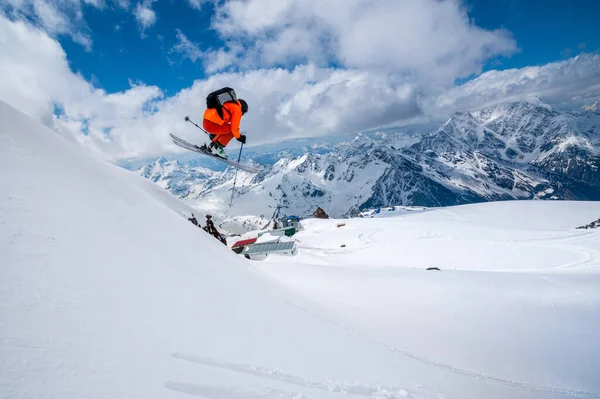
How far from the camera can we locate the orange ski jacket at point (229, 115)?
966 cm

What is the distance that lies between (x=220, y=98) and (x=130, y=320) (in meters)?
7.91

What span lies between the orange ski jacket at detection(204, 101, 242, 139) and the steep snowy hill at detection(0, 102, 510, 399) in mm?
3807

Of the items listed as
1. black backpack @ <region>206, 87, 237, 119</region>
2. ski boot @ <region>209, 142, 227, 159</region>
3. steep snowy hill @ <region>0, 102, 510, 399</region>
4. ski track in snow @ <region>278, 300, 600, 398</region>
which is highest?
black backpack @ <region>206, 87, 237, 119</region>

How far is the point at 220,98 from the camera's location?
377 inches

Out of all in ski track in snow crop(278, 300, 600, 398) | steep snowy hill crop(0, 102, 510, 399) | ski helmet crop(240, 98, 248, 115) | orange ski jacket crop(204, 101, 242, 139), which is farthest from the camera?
ski helmet crop(240, 98, 248, 115)

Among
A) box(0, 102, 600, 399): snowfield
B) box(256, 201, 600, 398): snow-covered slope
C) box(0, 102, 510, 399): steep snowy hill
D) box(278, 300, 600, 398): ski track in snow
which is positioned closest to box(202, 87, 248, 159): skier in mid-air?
box(0, 102, 600, 399): snowfield

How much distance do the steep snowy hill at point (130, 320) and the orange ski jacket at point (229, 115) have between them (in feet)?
12.5

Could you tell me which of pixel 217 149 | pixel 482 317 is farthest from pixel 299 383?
pixel 217 149

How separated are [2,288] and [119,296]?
1193 mm

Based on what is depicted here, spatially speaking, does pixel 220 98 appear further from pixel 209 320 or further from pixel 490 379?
pixel 490 379

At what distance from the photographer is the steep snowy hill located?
7.73 ft

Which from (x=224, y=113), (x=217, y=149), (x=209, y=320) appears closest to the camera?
(x=209, y=320)

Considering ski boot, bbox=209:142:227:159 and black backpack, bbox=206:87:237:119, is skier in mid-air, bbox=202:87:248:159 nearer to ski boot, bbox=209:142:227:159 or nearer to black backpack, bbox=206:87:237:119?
black backpack, bbox=206:87:237:119

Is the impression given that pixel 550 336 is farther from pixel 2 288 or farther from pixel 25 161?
pixel 25 161
